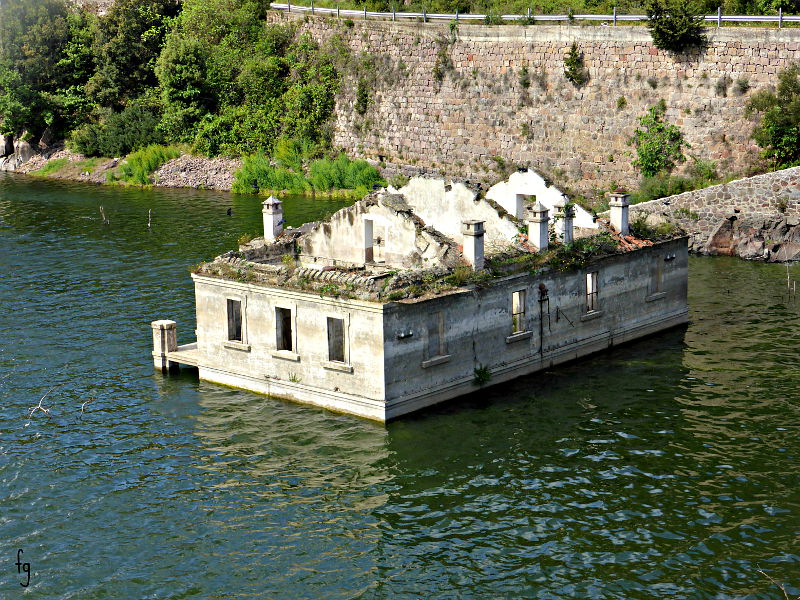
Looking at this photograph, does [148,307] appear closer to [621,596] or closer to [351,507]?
[351,507]

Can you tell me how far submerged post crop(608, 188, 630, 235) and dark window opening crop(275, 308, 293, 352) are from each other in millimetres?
14028

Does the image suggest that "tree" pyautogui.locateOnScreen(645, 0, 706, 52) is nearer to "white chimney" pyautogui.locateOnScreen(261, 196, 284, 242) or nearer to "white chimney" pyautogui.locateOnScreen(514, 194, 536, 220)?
"white chimney" pyautogui.locateOnScreen(514, 194, 536, 220)

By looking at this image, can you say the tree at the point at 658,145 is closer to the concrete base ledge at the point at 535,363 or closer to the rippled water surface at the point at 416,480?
the rippled water surface at the point at 416,480

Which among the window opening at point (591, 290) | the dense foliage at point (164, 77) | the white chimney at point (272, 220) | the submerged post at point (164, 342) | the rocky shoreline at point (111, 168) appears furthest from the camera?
the dense foliage at point (164, 77)

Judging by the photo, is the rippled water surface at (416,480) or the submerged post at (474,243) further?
the submerged post at (474,243)

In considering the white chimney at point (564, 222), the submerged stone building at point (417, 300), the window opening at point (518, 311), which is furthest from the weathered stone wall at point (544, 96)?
the window opening at point (518, 311)

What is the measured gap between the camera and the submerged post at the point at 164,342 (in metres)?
44.9

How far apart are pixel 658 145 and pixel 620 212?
24.9 metres

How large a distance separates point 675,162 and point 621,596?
1829 inches

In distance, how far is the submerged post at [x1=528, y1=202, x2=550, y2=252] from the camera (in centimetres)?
4384

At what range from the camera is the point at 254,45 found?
324 ft

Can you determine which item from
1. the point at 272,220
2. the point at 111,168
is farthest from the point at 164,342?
the point at 111,168

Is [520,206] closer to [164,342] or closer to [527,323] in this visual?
[527,323]

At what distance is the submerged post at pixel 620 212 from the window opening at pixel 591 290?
3.22m
